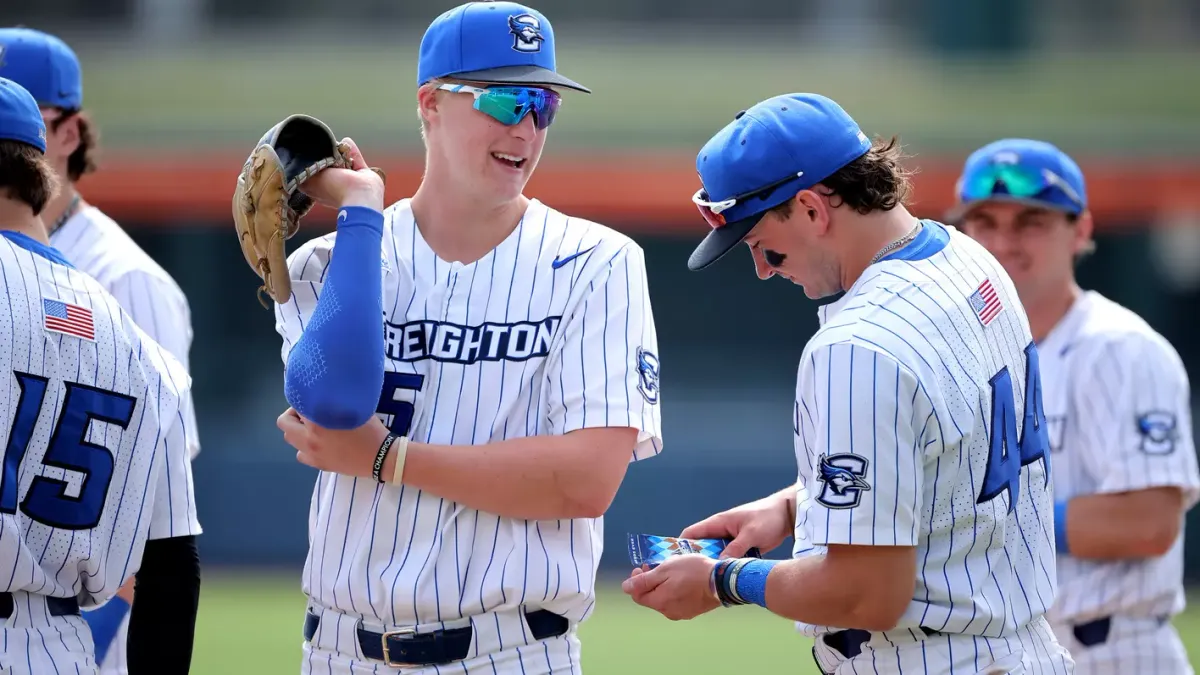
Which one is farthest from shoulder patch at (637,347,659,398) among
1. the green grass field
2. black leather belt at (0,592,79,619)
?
the green grass field

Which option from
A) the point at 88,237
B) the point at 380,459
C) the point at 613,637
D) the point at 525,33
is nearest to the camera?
the point at 380,459

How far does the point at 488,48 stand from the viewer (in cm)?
282

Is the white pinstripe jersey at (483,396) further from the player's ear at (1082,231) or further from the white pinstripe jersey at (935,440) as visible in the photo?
the player's ear at (1082,231)

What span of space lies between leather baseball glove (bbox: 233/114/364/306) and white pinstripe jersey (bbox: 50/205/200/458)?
708 mm

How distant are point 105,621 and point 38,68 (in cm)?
144

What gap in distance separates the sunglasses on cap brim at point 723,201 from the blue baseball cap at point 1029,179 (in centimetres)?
147

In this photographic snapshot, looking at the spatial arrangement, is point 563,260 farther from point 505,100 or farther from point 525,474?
point 525,474

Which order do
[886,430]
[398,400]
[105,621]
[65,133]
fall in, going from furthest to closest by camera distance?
[65,133]
[105,621]
[398,400]
[886,430]

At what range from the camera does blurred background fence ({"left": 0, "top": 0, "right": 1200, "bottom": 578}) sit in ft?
35.8

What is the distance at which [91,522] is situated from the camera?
8.55 feet

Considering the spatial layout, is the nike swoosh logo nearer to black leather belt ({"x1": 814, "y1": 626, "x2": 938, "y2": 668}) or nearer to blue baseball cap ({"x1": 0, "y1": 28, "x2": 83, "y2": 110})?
black leather belt ({"x1": 814, "y1": 626, "x2": 938, "y2": 668})

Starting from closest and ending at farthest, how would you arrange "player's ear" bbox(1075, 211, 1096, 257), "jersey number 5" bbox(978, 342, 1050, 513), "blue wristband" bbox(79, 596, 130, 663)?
"jersey number 5" bbox(978, 342, 1050, 513), "blue wristband" bbox(79, 596, 130, 663), "player's ear" bbox(1075, 211, 1096, 257)

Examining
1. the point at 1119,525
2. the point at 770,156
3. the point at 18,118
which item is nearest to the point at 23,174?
the point at 18,118

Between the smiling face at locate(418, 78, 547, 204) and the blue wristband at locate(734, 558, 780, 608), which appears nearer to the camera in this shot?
the blue wristband at locate(734, 558, 780, 608)
